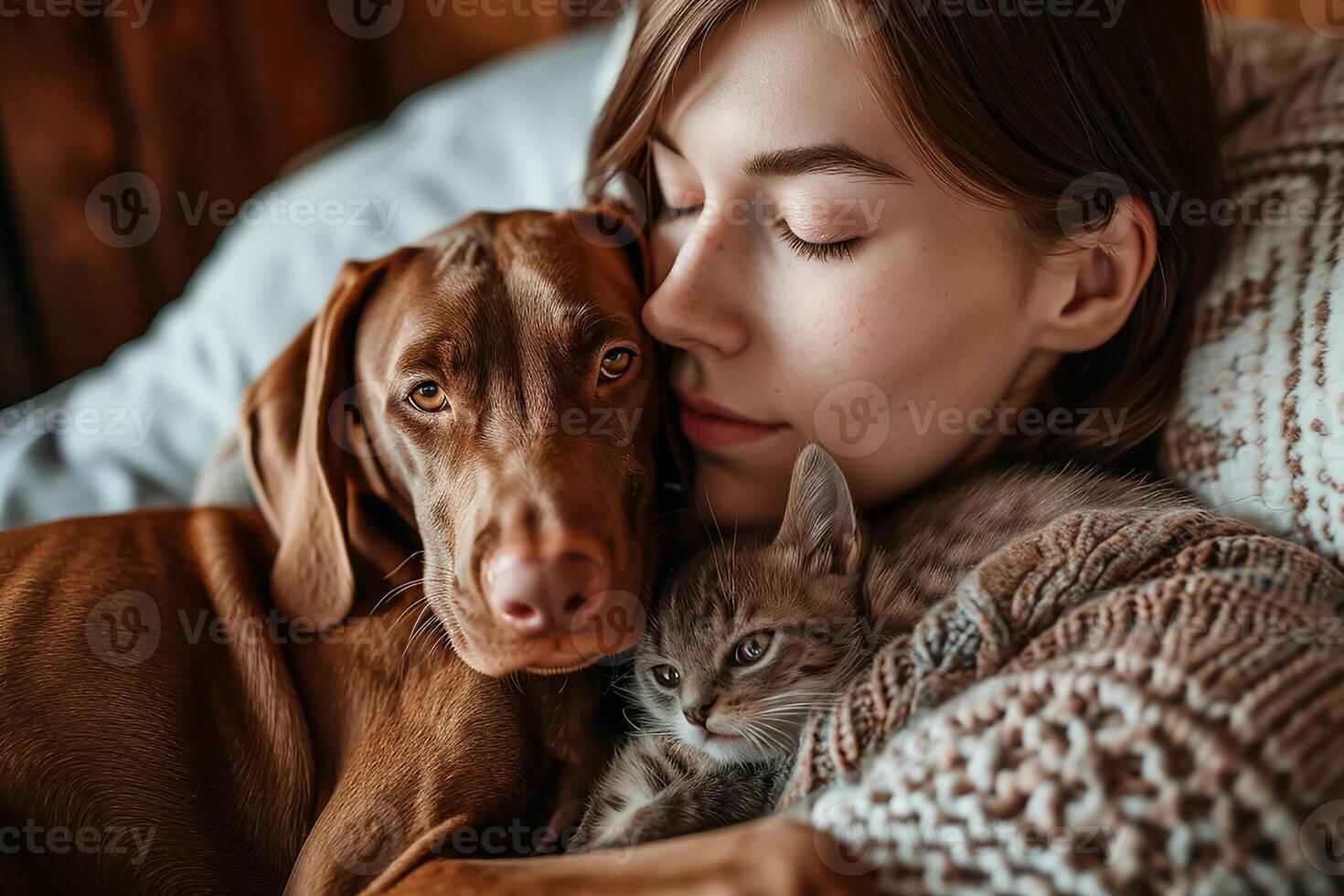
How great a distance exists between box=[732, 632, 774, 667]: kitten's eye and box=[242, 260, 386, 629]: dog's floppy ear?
591 millimetres

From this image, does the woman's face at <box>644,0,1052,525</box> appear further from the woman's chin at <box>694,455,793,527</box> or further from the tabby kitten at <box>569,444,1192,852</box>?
the tabby kitten at <box>569,444,1192,852</box>

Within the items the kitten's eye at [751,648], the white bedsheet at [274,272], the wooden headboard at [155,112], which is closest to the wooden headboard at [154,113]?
the wooden headboard at [155,112]

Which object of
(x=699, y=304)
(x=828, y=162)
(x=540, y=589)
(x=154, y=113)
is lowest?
(x=540, y=589)

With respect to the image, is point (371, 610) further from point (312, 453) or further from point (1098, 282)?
point (1098, 282)

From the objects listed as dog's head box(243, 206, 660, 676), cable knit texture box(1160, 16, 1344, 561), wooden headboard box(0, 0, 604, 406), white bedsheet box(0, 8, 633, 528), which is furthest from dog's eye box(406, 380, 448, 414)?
wooden headboard box(0, 0, 604, 406)

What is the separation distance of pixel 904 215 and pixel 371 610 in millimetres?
1005

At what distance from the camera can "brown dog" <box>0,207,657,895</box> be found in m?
1.41

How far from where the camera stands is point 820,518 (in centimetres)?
162

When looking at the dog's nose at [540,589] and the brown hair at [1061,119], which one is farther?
the brown hair at [1061,119]

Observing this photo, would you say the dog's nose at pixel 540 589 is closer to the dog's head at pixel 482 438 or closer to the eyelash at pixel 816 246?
the dog's head at pixel 482 438

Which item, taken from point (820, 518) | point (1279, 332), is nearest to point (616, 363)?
point (820, 518)

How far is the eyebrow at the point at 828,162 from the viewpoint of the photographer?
155 centimetres

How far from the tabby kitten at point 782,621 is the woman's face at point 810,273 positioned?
5.3 inches

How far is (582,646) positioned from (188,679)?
0.66m
